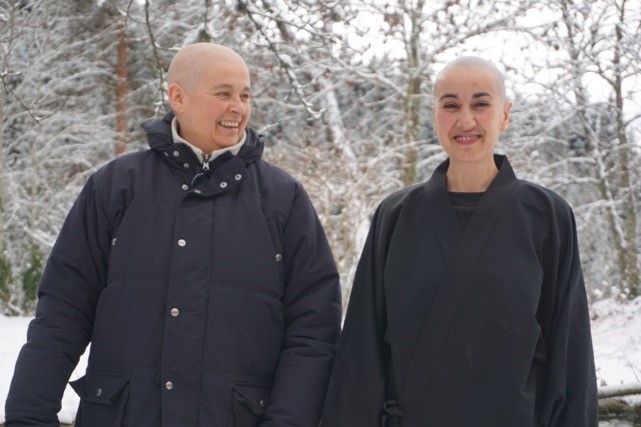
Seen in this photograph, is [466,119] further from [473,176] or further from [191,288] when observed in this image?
[191,288]

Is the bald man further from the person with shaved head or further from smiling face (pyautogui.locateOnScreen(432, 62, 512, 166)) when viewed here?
smiling face (pyautogui.locateOnScreen(432, 62, 512, 166))

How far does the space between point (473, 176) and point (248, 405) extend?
0.86 meters

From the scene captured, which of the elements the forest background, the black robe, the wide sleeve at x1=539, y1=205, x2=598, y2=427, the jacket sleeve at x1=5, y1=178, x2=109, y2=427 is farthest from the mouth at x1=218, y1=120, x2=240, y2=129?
the forest background

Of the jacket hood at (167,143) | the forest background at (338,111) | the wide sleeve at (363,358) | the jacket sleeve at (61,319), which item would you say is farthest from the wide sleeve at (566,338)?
the forest background at (338,111)

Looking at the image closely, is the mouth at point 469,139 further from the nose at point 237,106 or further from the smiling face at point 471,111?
the nose at point 237,106

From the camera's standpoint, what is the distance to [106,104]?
1426cm

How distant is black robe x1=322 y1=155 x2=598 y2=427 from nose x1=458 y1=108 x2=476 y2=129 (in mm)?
163

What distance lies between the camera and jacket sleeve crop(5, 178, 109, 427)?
237 cm

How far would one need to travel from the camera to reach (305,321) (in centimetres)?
249

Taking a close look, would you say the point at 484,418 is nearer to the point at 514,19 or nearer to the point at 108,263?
the point at 108,263

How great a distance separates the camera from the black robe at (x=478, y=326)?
2.26 m

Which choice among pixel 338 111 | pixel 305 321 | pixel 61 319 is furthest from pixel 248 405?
pixel 338 111

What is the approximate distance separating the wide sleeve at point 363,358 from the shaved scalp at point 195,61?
667 mm

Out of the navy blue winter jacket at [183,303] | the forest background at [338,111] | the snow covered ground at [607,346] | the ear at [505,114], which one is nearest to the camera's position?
the navy blue winter jacket at [183,303]
